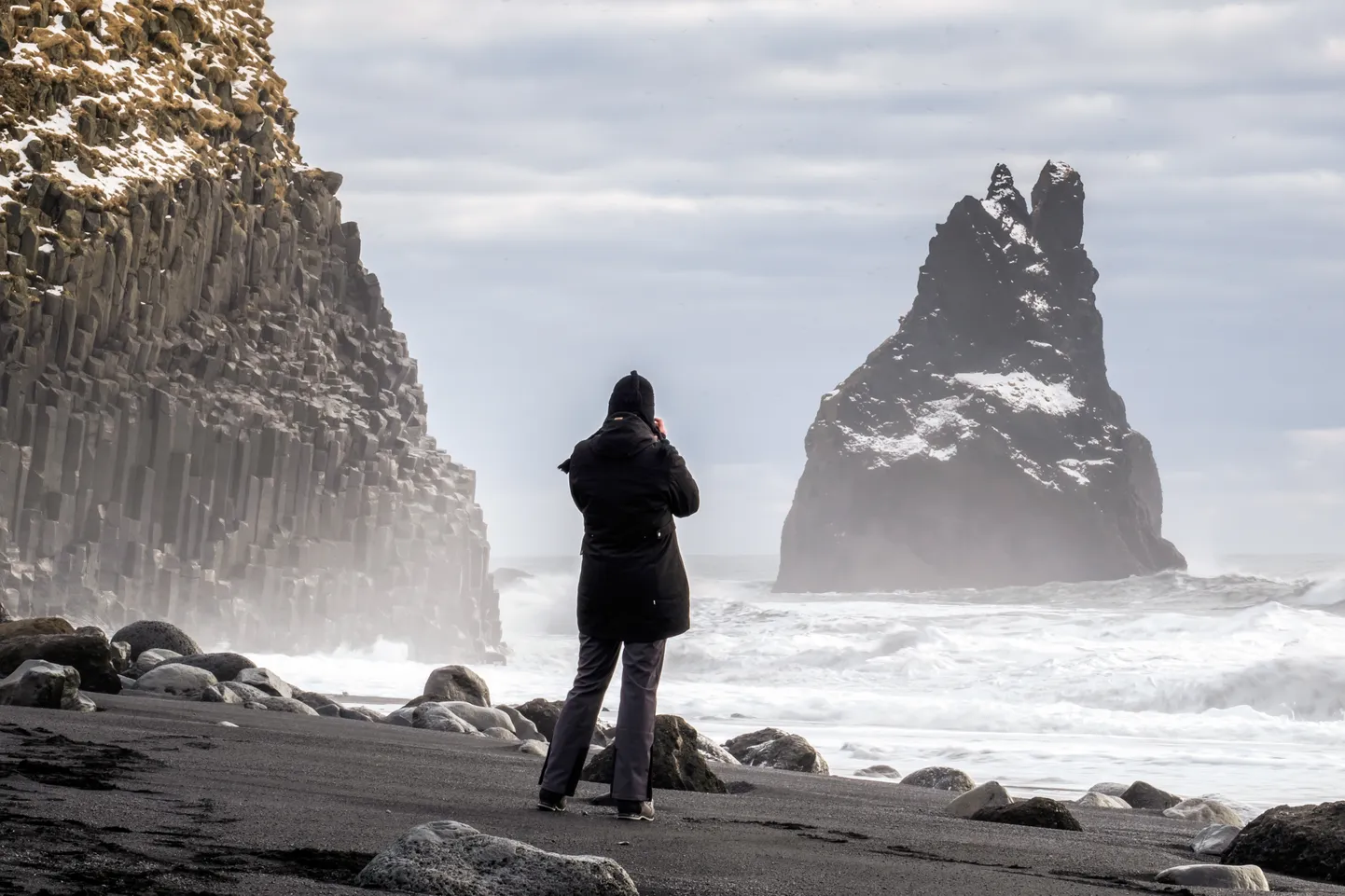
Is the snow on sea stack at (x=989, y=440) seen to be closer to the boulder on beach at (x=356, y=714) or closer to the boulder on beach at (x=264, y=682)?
the boulder on beach at (x=264, y=682)

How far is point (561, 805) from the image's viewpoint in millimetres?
6227

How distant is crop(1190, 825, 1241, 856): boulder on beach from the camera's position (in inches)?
253

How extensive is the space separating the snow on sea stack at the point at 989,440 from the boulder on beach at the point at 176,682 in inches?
4715

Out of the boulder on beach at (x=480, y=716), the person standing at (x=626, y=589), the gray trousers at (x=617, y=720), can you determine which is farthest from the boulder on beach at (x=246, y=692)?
the gray trousers at (x=617, y=720)

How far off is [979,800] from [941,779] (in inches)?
155

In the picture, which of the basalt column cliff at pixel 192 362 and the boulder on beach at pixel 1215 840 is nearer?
the boulder on beach at pixel 1215 840

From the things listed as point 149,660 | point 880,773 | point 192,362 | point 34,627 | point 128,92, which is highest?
point 128,92

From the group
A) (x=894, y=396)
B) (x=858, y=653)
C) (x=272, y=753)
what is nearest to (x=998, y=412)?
(x=894, y=396)

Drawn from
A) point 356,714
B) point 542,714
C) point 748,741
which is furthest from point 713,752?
point 356,714

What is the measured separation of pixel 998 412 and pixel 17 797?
138m

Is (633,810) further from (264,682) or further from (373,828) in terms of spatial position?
(264,682)

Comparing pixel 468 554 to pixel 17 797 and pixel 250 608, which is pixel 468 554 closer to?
pixel 250 608

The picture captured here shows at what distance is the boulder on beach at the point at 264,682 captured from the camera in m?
13.5

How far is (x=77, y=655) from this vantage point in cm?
1061
